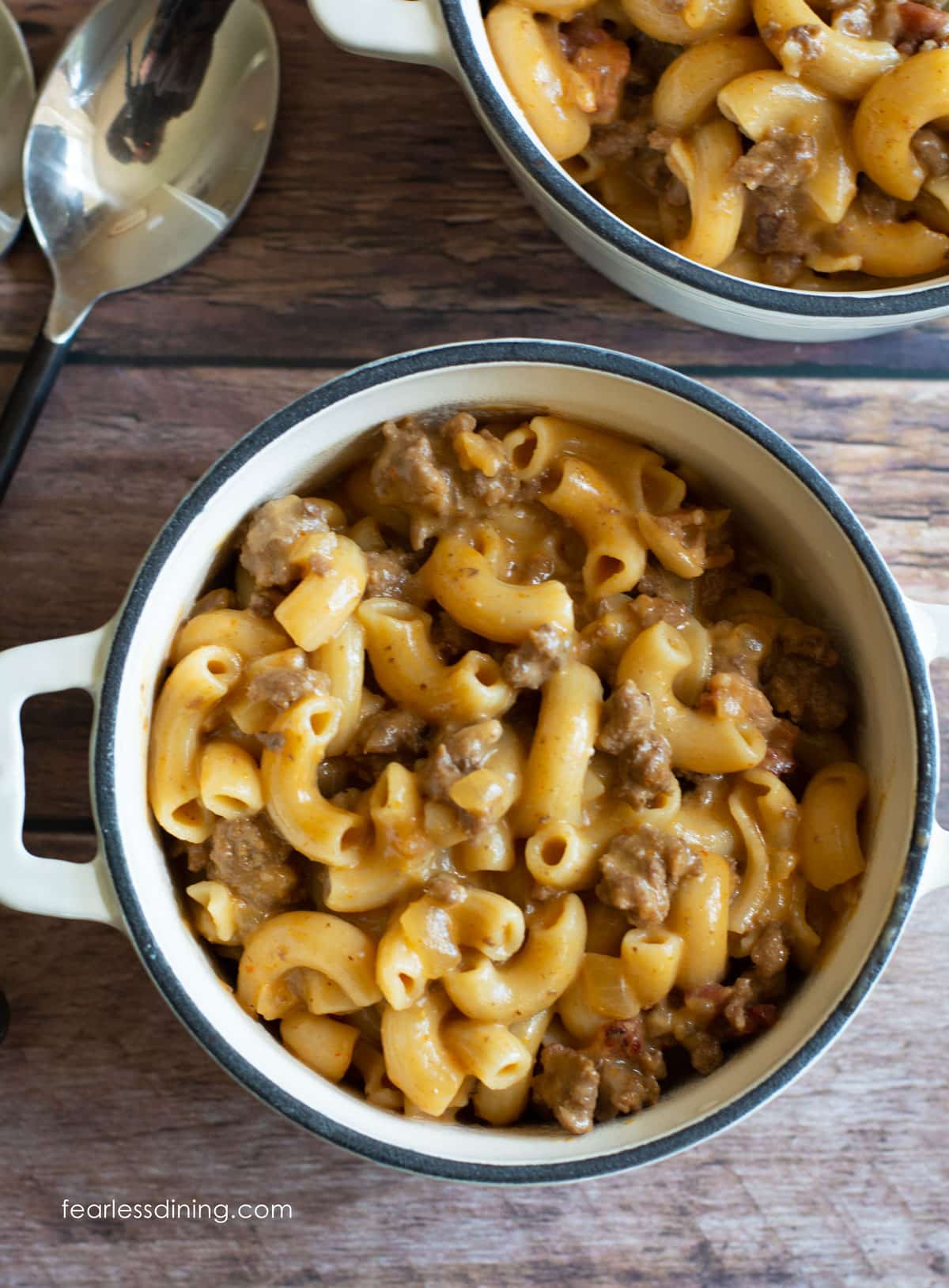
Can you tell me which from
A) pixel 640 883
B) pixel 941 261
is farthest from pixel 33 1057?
pixel 941 261

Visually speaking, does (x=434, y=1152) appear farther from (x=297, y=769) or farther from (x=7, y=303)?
(x=7, y=303)

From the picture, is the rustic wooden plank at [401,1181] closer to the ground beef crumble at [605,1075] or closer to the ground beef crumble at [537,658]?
the ground beef crumble at [605,1075]

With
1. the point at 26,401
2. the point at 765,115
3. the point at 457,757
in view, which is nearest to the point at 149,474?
the point at 26,401

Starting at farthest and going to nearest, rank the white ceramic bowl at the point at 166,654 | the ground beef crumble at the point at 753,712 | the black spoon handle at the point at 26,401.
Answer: the black spoon handle at the point at 26,401, the ground beef crumble at the point at 753,712, the white ceramic bowl at the point at 166,654

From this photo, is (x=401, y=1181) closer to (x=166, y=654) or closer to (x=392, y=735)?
(x=392, y=735)

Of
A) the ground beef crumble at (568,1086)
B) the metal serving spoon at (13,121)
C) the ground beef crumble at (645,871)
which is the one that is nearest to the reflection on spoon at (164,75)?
the metal serving spoon at (13,121)
